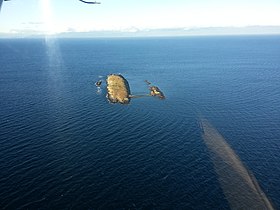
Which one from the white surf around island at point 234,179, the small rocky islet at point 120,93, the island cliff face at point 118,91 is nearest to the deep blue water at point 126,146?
the white surf around island at point 234,179

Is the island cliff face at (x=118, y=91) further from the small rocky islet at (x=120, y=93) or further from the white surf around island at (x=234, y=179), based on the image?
the white surf around island at (x=234, y=179)

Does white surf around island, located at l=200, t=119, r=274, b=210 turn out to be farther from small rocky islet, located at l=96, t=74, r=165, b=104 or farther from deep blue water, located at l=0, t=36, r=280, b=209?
small rocky islet, located at l=96, t=74, r=165, b=104

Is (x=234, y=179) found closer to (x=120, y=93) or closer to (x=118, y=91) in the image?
(x=120, y=93)

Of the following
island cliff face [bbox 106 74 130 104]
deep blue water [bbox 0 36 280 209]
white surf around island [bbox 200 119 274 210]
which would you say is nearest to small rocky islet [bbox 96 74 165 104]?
island cliff face [bbox 106 74 130 104]

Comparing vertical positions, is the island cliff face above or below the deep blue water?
above

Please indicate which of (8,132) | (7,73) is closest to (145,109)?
(8,132)

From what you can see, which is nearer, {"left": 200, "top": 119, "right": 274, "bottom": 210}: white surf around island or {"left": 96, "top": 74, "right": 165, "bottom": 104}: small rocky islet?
{"left": 200, "top": 119, "right": 274, "bottom": 210}: white surf around island

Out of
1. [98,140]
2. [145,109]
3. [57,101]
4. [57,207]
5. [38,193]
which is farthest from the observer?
[57,101]

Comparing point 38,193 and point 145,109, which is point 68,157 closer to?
point 38,193
